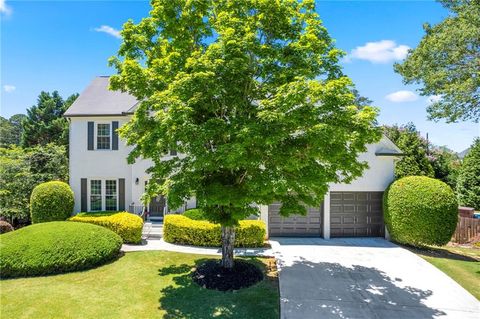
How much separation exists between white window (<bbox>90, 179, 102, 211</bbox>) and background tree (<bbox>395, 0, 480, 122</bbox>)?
21199 mm

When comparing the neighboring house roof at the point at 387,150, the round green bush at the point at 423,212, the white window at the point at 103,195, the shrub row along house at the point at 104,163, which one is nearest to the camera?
the round green bush at the point at 423,212

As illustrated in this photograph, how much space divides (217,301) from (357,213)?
10.2 m

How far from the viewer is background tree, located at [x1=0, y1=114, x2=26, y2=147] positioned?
49.9 metres

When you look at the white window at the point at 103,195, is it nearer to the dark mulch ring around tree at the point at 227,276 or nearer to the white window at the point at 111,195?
the white window at the point at 111,195

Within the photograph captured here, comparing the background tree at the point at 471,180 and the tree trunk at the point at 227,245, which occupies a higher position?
the background tree at the point at 471,180

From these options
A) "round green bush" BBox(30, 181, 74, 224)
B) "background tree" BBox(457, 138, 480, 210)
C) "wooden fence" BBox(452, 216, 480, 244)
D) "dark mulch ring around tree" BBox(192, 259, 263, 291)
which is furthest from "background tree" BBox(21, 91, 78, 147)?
"background tree" BBox(457, 138, 480, 210)

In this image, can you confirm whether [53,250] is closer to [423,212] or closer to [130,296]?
[130,296]

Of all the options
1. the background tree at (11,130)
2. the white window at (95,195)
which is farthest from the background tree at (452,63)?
the background tree at (11,130)

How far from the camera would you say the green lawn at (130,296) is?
25.1 feet

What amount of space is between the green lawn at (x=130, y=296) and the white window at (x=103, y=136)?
9295mm

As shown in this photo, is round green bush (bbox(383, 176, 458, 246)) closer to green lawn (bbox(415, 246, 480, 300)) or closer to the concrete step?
green lawn (bbox(415, 246, 480, 300))

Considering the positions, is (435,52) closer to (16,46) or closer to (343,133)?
(343,133)

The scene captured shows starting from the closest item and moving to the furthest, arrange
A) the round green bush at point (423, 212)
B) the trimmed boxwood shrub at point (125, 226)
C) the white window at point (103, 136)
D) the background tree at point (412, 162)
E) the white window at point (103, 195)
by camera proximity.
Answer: the round green bush at point (423, 212), the trimmed boxwood shrub at point (125, 226), the white window at point (103, 195), the white window at point (103, 136), the background tree at point (412, 162)

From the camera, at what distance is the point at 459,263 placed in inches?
470
